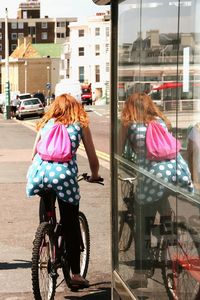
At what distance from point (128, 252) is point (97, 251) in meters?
2.98

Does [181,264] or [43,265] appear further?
[43,265]

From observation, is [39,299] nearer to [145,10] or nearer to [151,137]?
[151,137]

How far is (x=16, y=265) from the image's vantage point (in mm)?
6605

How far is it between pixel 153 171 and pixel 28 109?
49.5m

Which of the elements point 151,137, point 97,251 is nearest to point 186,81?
point 151,137

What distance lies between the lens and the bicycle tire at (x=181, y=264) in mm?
3066

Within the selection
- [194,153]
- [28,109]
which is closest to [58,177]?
[194,153]

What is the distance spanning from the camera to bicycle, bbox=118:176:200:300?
121 inches

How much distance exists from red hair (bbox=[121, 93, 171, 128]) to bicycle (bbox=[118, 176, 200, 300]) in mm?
490

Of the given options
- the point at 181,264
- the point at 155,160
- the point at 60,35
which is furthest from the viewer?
the point at 60,35

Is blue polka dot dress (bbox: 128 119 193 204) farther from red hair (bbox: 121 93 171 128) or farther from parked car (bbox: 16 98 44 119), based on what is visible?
parked car (bbox: 16 98 44 119)

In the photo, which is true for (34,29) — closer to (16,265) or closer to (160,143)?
(16,265)

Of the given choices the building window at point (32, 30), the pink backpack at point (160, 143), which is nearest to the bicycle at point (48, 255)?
the pink backpack at point (160, 143)

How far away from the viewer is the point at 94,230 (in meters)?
8.32
